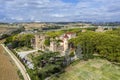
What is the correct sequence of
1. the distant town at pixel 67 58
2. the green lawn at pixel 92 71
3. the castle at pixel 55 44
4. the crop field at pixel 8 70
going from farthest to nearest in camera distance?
the castle at pixel 55 44, the distant town at pixel 67 58, the crop field at pixel 8 70, the green lawn at pixel 92 71

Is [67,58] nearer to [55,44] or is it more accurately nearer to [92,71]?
[92,71]

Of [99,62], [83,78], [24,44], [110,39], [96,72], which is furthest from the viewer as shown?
[24,44]

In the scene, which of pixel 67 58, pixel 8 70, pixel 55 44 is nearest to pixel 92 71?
pixel 67 58

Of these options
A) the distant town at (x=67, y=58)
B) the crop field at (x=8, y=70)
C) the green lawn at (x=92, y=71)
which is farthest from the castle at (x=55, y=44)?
the crop field at (x=8, y=70)

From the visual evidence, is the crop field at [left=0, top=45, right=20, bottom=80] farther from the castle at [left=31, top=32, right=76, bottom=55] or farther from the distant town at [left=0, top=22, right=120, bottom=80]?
the castle at [left=31, top=32, right=76, bottom=55]

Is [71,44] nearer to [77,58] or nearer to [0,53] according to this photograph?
[77,58]

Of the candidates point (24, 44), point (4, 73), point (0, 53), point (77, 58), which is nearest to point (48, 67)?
point (4, 73)

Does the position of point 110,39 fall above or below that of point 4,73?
above

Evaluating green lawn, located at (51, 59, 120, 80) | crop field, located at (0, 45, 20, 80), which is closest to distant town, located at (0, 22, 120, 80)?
green lawn, located at (51, 59, 120, 80)

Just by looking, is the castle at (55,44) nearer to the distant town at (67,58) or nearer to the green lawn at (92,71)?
the distant town at (67,58)
